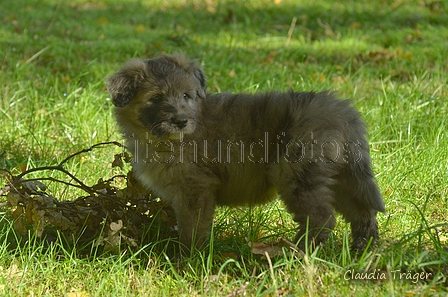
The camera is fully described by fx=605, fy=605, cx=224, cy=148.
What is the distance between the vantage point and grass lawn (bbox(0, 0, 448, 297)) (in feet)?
10.8

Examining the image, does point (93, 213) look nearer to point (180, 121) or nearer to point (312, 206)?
point (180, 121)

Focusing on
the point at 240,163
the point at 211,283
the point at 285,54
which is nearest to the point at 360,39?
the point at 285,54

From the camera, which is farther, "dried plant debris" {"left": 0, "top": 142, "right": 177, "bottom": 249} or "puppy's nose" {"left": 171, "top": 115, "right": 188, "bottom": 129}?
"dried plant debris" {"left": 0, "top": 142, "right": 177, "bottom": 249}

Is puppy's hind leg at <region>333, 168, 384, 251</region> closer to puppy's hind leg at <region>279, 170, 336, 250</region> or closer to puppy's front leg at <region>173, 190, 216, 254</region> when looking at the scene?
puppy's hind leg at <region>279, 170, 336, 250</region>

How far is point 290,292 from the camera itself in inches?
123

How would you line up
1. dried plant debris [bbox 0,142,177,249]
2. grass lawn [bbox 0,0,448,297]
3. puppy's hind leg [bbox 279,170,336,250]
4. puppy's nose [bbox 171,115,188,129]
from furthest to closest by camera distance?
dried plant debris [bbox 0,142,177,249]
puppy's nose [bbox 171,115,188,129]
puppy's hind leg [bbox 279,170,336,250]
grass lawn [bbox 0,0,448,297]

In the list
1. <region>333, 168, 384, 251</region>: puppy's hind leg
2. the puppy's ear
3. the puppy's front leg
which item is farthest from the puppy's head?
<region>333, 168, 384, 251</region>: puppy's hind leg

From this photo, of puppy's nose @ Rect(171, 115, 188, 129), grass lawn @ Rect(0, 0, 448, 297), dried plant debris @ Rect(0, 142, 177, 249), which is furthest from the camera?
dried plant debris @ Rect(0, 142, 177, 249)

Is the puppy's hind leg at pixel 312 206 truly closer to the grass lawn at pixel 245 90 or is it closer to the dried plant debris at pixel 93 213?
the grass lawn at pixel 245 90

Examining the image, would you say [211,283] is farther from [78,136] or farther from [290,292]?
[78,136]

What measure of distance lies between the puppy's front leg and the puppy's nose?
0.43 metres

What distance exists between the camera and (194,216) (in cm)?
368

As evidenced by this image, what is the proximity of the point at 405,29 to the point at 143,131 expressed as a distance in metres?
5.88

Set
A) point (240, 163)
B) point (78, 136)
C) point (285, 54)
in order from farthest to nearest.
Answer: point (285, 54), point (78, 136), point (240, 163)
